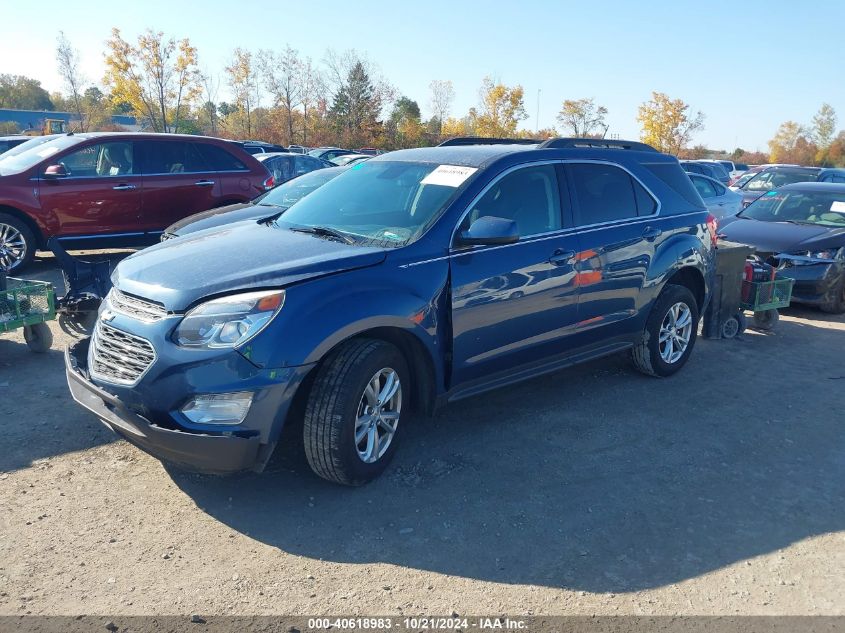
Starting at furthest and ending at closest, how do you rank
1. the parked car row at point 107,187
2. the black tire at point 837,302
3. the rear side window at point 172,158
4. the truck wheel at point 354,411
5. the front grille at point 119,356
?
the rear side window at point 172,158 → the parked car row at point 107,187 → the black tire at point 837,302 → the truck wheel at point 354,411 → the front grille at point 119,356

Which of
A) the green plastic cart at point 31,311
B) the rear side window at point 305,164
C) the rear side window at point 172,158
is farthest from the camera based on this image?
the rear side window at point 305,164

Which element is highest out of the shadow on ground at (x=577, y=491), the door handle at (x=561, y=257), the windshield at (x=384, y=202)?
the windshield at (x=384, y=202)

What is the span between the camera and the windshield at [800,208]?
962cm

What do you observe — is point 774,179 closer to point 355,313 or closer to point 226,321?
point 355,313

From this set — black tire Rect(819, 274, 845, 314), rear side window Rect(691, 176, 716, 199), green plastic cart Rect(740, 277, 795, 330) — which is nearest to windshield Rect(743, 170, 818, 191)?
rear side window Rect(691, 176, 716, 199)

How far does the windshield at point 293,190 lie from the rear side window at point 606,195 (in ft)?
14.5

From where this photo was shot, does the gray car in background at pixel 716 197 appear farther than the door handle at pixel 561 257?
Yes

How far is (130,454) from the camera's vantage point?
426 cm

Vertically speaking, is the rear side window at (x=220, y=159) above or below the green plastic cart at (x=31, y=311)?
above

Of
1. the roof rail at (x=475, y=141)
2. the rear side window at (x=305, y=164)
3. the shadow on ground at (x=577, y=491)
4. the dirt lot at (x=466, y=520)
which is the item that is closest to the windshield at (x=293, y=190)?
the roof rail at (x=475, y=141)

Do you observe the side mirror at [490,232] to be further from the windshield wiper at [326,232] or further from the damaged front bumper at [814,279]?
the damaged front bumper at [814,279]

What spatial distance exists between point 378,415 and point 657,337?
117 inches

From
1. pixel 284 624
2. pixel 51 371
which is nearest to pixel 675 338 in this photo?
pixel 284 624

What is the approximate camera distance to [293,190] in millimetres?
9203
